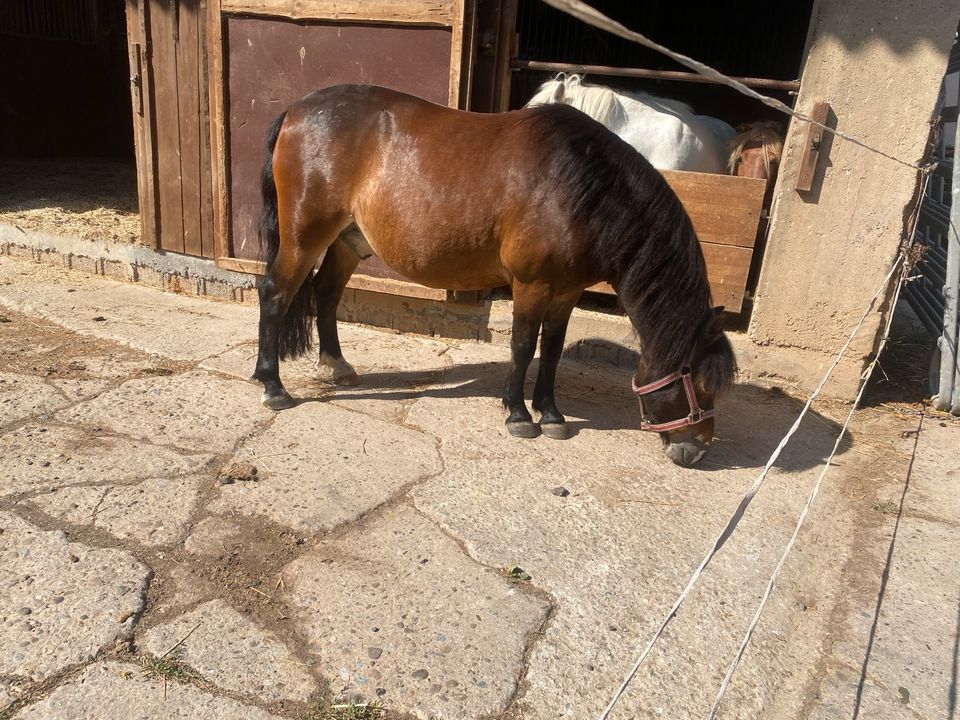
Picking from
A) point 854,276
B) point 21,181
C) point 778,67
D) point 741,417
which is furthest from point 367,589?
point 21,181

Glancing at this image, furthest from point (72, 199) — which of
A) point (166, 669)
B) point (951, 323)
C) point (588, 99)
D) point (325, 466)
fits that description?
point (951, 323)

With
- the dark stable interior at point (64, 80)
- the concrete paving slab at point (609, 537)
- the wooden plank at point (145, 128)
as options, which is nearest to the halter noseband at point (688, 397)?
the concrete paving slab at point (609, 537)

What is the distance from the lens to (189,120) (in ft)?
17.4

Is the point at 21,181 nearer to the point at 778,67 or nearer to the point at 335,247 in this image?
the point at 335,247

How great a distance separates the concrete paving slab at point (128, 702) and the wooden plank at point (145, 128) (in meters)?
4.44

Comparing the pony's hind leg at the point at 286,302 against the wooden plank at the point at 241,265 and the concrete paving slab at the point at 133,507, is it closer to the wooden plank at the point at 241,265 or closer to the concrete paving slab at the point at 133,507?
the concrete paving slab at the point at 133,507

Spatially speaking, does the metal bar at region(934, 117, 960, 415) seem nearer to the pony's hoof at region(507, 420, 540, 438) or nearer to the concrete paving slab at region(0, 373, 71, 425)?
the pony's hoof at region(507, 420, 540, 438)

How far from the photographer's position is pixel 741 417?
4.12 metres

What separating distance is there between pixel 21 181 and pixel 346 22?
5293mm

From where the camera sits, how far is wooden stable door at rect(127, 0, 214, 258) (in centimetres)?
516

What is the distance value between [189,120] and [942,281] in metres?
5.48

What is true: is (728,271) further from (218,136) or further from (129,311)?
(129,311)

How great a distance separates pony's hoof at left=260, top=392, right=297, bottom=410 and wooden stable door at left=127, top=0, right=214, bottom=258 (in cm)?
229

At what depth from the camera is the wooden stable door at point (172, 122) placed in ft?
16.9
